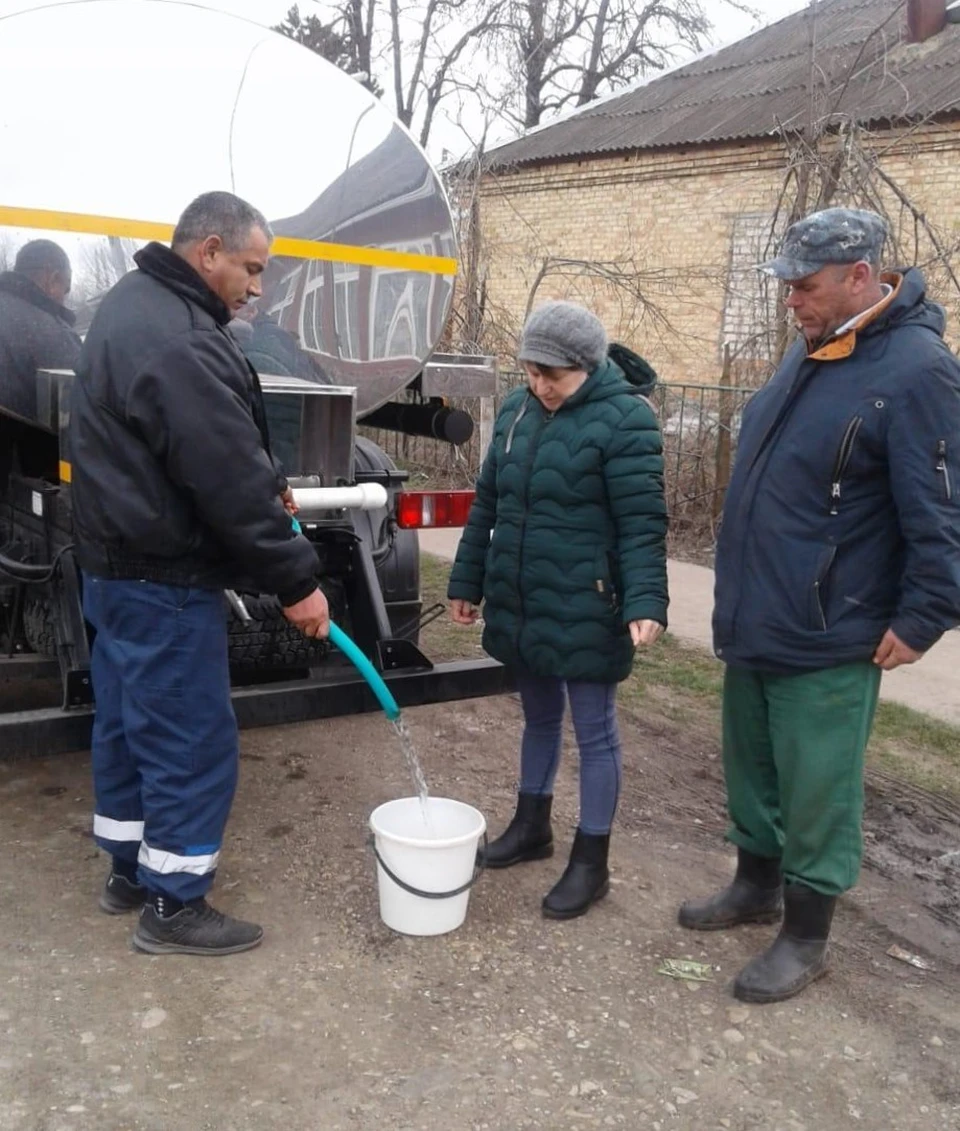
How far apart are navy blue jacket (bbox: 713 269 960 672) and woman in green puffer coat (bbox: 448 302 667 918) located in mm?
272

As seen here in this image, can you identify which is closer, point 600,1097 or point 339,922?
point 600,1097

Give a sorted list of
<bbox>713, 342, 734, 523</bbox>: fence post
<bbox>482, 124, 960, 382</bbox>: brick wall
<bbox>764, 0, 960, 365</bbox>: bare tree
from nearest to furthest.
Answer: <bbox>764, 0, 960, 365</bbox>: bare tree → <bbox>713, 342, 734, 523</bbox>: fence post → <bbox>482, 124, 960, 382</bbox>: brick wall

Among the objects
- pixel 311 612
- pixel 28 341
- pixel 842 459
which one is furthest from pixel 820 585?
pixel 28 341

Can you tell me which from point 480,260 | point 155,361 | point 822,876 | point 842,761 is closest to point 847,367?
point 842,761

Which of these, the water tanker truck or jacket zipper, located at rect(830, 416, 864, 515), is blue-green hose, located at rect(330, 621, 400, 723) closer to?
the water tanker truck

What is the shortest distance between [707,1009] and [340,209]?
270 centimetres

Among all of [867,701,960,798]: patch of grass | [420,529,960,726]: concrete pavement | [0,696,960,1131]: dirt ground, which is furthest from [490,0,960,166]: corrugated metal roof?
[0,696,960,1131]: dirt ground

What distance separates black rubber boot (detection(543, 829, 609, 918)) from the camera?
3316 millimetres

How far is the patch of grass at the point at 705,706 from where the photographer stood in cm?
471

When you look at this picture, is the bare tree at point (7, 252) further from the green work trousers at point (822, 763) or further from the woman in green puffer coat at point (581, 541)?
the green work trousers at point (822, 763)

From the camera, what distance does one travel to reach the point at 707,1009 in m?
2.90

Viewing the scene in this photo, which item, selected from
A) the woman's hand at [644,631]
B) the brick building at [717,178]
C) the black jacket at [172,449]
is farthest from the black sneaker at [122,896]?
the brick building at [717,178]

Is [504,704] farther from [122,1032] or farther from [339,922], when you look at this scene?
[122,1032]

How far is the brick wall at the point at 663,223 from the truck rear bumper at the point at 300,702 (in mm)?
8957
